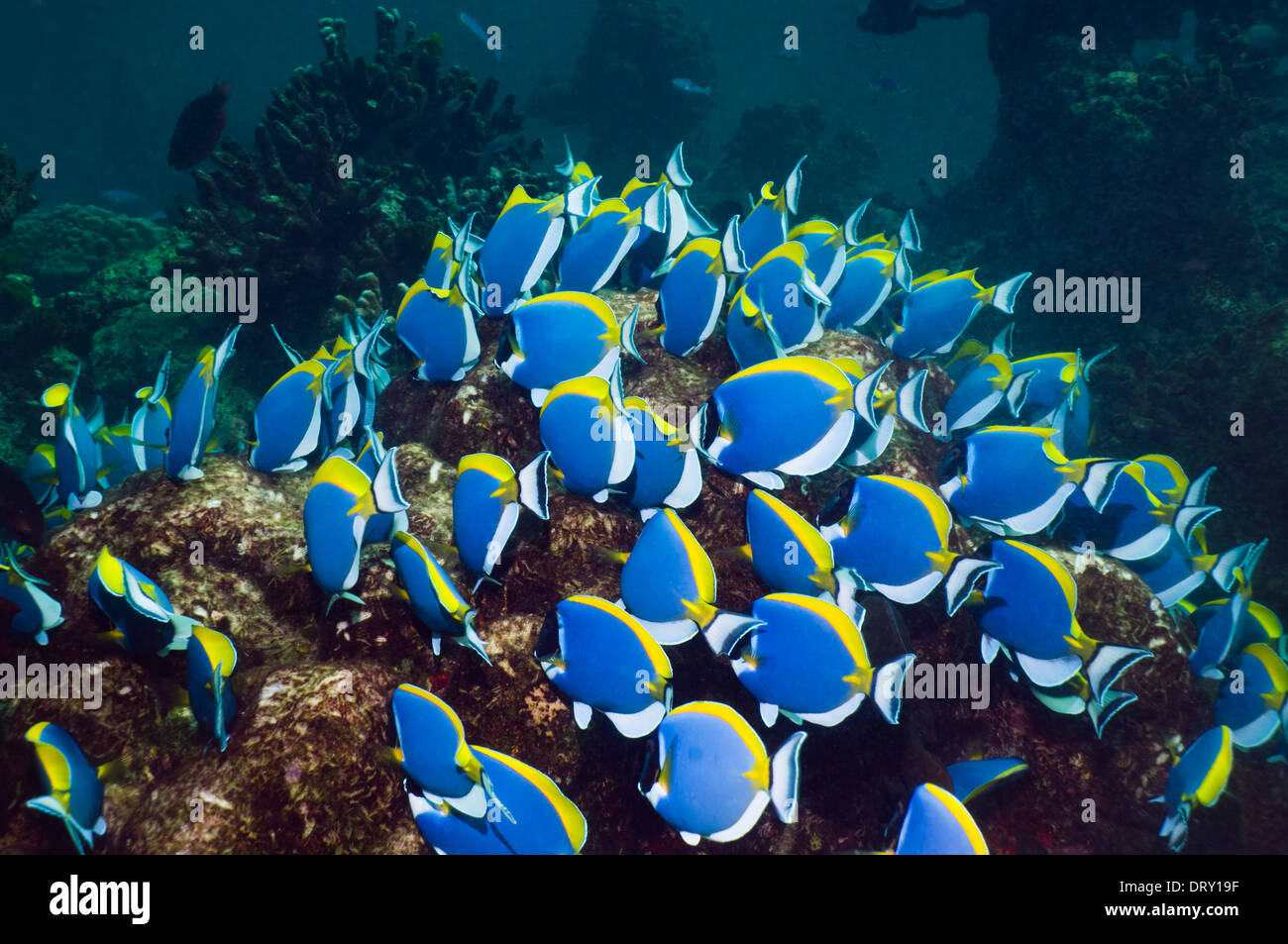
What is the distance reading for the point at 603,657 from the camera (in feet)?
6.17

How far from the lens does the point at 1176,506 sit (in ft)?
10.7

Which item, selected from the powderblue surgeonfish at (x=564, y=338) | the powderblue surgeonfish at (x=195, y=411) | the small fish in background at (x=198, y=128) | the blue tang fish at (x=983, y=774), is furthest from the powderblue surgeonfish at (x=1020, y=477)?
the small fish in background at (x=198, y=128)

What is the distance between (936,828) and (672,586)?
99 centimetres

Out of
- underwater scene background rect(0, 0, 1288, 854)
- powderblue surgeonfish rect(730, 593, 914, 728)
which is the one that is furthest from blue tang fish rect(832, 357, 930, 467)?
powderblue surgeonfish rect(730, 593, 914, 728)

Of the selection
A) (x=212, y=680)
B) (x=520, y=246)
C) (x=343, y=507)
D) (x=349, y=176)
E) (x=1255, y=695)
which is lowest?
(x=1255, y=695)

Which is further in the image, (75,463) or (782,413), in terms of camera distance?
(75,463)

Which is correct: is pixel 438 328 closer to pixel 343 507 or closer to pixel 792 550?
pixel 343 507

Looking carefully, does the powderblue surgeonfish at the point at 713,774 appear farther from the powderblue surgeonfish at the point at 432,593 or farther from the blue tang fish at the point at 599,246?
the blue tang fish at the point at 599,246

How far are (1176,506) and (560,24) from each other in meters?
60.6

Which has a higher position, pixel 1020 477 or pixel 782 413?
pixel 782 413

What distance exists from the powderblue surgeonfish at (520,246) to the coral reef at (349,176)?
3.60m

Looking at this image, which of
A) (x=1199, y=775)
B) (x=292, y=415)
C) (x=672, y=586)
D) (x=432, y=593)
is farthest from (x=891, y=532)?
(x=292, y=415)

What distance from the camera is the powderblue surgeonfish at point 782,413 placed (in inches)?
86.2
